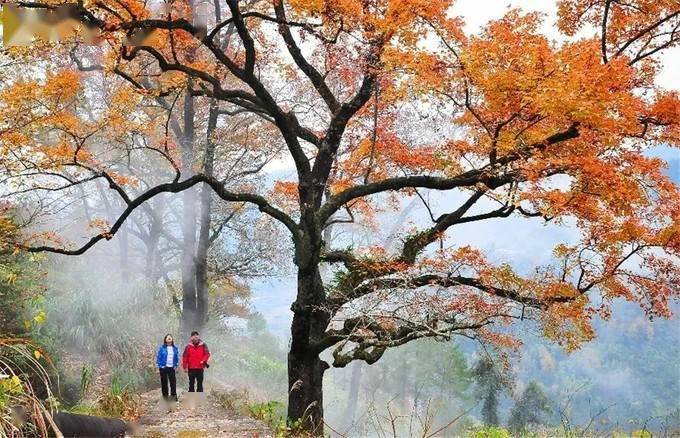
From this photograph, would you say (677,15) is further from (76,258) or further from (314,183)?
(76,258)

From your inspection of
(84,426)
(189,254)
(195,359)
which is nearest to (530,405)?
(189,254)

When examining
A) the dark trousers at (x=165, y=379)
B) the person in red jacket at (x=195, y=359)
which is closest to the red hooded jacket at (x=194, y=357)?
the person in red jacket at (x=195, y=359)

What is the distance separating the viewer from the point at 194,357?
39.9 ft

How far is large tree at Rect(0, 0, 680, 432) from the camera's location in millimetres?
8742

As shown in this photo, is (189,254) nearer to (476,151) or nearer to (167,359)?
(167,359)

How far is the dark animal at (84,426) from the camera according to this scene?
4.59 meters

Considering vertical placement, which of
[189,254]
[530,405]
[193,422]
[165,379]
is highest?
[189,254]

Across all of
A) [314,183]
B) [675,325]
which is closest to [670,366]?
[675,325]

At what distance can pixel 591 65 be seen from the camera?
852 cm

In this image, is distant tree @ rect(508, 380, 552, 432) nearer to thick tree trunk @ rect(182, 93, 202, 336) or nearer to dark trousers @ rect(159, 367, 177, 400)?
thick tree trunk @ rect(182, 93, 202, 336)

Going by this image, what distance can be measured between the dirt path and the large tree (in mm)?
1114

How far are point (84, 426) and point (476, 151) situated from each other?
8152mm

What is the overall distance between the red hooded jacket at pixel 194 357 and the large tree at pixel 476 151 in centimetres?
196

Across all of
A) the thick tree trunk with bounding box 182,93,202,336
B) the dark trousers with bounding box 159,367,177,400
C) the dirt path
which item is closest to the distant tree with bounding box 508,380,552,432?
the thick tree trunk with bounding box 182,93,202,336
